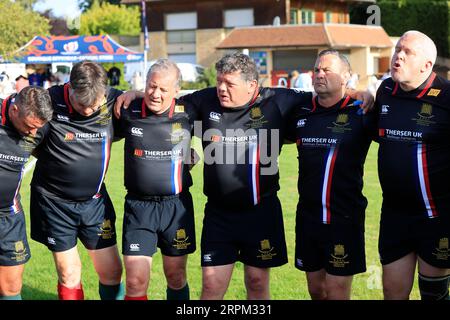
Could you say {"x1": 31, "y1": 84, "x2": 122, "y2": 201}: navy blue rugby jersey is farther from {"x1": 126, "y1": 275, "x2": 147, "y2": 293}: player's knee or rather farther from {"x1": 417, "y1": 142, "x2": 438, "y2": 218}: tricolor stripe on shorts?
{"x1": 417, "y1": 142, "x2": 438, "y2": 218}: tricolor stripe on shorts

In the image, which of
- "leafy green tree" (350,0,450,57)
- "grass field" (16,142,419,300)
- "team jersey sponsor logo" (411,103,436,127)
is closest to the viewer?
"team jersey sponsor logo" (411,103,436,127)

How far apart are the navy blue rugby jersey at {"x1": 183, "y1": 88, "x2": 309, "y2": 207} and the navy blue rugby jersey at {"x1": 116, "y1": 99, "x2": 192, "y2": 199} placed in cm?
25

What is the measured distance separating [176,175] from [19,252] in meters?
1.53

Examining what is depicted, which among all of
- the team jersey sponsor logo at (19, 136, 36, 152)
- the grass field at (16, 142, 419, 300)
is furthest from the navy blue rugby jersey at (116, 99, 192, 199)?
the grass field at (16, 142, 419, 300)

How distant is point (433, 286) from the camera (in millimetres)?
4980

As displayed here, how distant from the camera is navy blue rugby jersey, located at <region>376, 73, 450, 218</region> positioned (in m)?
4.80

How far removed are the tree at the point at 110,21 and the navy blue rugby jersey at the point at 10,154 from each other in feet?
170

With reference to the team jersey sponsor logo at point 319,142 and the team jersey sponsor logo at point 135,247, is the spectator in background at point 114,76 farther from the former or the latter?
the team jersey sponsor logo at point 319,142

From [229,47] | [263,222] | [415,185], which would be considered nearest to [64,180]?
[263,222]

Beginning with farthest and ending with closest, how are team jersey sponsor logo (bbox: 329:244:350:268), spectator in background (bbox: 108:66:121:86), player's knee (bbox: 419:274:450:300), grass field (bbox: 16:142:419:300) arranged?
Answer: spectator in background (bbox: 108:66:121:86) < grass field (bbox: 16:142:419:300) < team jersey sponsor logo (bbox: 329:244:350:268) < player's knee (bbox: 419:274:450:300)

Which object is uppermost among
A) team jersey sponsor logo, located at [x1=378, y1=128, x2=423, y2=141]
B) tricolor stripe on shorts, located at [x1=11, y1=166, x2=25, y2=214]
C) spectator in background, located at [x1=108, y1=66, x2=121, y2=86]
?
team jersey sponsor logo, located at [x1=378, y1=128, x2=423, y2=141]

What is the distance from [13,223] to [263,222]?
2.17 m

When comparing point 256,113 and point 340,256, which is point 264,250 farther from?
point 256,113

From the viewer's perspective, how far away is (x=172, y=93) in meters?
5.28
